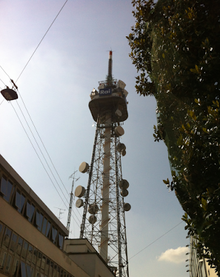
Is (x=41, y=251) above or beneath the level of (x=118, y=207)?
beneath

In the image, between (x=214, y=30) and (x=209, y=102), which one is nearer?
(x=209, y=102)

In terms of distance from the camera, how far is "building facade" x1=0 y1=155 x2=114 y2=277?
12.2 m

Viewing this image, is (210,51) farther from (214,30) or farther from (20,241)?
(20,241)

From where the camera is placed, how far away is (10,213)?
12.7 meters

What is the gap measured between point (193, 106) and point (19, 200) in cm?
1123

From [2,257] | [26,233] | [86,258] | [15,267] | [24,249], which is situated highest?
[86,258]

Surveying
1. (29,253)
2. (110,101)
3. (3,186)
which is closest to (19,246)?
(29,253)

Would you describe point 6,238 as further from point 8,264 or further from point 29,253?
point 29,253

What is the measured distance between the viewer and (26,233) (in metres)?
14.0

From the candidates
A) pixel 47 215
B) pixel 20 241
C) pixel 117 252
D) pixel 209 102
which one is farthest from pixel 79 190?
pixel 209 102

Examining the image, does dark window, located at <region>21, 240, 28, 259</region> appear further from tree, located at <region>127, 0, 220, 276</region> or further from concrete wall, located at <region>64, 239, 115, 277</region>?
concrete wall, located at <region>64, 239, 115, 277</region>

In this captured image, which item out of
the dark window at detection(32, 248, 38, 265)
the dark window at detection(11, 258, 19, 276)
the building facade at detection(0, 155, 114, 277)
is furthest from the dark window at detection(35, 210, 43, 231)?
the dark window at detection(11, 258, 19, 276)

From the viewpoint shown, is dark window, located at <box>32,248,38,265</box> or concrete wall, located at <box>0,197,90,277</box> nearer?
concrete wall, located at <box>0,197,90,277</box>

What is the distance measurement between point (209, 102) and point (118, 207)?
29.6 metres
